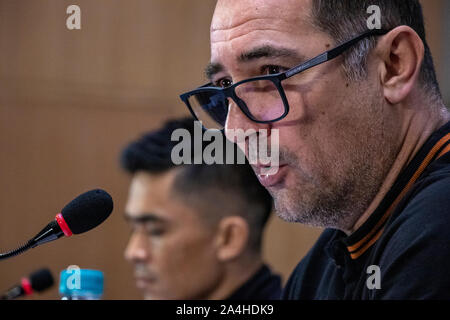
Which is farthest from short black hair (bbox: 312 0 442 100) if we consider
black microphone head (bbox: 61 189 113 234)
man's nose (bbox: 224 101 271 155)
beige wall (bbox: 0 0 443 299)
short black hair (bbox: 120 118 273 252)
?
beige wall (bbox: 0 0 443 299)

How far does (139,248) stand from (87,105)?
4.01ft

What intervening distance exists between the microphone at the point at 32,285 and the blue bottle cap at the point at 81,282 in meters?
0.06

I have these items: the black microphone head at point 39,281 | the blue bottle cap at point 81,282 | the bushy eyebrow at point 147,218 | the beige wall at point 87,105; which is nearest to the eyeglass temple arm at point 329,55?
the blue bottle cap at point 81,282

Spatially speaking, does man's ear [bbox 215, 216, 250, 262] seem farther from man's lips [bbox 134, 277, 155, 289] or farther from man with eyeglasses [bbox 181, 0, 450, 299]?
man with eyeglasses [bbox 181, 0, 450, 299]

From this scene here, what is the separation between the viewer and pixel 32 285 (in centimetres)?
116

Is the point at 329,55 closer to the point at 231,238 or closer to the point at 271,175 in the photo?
the point at 271,175

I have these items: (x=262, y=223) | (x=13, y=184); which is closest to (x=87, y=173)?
(x=13, y=184)

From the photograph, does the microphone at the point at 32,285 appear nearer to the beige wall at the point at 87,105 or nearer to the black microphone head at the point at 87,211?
the black microphone head at the point at 87,211

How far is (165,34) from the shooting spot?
3020mm

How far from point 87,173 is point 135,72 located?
22.1 inches

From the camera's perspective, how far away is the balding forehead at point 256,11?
993 millimetres

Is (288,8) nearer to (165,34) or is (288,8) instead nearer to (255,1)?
(255,1)

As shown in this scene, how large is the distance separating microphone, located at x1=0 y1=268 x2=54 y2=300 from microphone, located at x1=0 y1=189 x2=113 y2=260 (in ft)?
0.89

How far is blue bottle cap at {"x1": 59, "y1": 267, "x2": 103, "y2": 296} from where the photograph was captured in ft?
3.68
